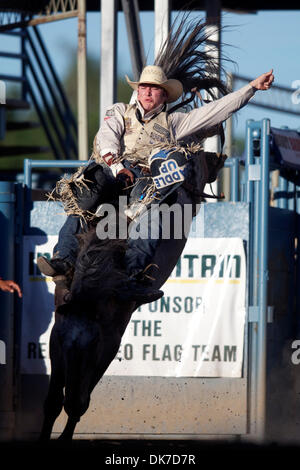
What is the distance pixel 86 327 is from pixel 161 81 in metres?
1.87

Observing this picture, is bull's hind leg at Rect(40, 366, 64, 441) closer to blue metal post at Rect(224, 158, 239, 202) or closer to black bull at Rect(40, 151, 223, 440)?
black bull at Rect(40, 151, 223, 440)

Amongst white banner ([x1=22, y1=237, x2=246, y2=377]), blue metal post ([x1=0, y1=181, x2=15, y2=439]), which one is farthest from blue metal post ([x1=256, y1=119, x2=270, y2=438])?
blue metal post ([x1=0, y1=181, x2=15, y2=439])

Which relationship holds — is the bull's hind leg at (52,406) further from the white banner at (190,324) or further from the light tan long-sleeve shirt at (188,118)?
the white banner at (190,324)

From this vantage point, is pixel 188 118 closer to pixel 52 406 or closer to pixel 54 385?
pixel 54 385

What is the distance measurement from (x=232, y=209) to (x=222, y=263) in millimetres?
547

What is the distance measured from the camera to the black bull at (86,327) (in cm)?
514

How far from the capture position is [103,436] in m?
8.72

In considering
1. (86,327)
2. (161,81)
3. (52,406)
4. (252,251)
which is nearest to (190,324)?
(252,251)

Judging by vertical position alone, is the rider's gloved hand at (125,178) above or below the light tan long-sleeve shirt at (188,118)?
below

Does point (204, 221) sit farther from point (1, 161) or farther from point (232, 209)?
point (1, 161)

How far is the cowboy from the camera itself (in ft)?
19.3

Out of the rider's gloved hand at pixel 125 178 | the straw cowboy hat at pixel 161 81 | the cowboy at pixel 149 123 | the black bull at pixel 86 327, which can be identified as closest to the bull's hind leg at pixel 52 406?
the black bull at pixel 86 327

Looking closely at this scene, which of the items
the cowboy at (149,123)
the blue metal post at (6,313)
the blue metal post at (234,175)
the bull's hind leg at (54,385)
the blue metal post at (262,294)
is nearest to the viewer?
the bull's hind leg at (54,385)

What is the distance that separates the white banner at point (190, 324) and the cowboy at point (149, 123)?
2.68 m
